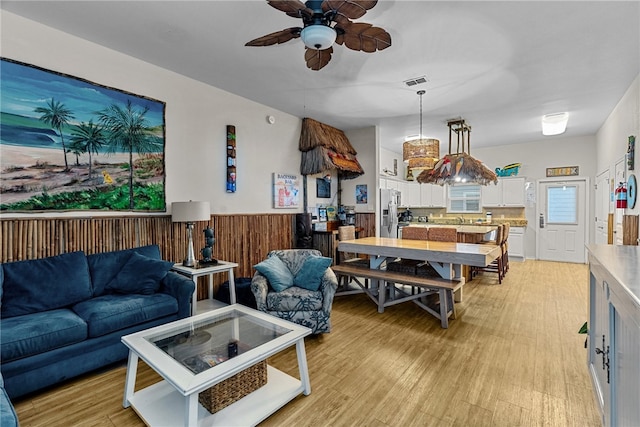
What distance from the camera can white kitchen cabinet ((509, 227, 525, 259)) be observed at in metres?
7.17

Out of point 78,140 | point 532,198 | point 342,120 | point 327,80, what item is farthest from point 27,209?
point 532,198

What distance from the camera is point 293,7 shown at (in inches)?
75.2

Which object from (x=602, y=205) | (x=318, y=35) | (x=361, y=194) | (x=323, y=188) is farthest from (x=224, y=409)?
(x=602, y=205)

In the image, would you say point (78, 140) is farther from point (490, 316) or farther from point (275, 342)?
point (490, 316)

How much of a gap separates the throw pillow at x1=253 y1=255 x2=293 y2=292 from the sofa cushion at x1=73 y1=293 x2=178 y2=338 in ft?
2.79

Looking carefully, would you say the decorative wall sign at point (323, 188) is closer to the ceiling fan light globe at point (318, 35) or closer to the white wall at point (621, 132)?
the ceiling fan light globe at point (318, 35)

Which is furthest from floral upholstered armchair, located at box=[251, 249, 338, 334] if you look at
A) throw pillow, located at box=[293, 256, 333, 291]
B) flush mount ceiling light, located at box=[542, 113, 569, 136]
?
flush mount ceiling light, located at box=[542, 113, 569, 136]

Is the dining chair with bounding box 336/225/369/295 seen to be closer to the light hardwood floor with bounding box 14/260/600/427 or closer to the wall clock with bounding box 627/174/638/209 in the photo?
the light hardwood floor with bounding box 14/260/600/427

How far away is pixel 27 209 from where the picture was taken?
2629mm

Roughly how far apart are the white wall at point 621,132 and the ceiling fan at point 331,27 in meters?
3.60

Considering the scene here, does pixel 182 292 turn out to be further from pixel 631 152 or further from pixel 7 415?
pixel 631 152

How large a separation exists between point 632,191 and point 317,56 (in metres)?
4.10

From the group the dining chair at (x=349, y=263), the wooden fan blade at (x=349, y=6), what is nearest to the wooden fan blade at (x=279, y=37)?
the wooden fan blade at (x=349, y=6)

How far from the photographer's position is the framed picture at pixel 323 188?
5.74 metres
